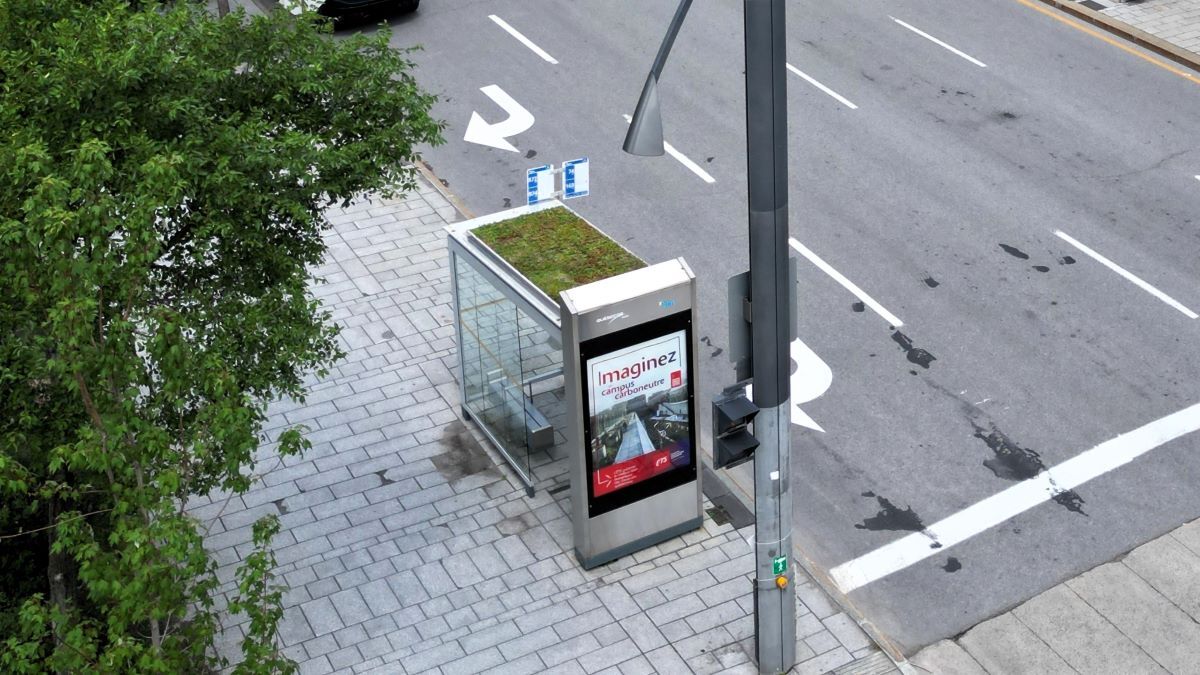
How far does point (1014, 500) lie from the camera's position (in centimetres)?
1300

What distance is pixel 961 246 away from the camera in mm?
17000

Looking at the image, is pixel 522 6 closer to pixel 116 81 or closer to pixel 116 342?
pixel 116 81

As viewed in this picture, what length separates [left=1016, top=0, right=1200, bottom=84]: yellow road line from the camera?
21172 mm

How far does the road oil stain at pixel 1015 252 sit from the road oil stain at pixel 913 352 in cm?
219

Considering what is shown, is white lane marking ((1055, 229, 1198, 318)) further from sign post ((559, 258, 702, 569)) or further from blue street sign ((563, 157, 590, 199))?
sign post ((559, 258, 702, 569))

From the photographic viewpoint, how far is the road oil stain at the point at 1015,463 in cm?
1298

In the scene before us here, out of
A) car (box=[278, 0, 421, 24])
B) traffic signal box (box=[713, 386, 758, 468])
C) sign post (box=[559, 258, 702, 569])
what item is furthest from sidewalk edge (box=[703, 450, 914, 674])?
car (box=[278, 0, 421, 24])

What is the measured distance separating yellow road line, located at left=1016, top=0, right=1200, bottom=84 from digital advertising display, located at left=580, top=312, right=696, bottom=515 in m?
12.5

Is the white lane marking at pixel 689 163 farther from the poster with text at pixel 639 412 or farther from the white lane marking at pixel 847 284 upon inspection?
the poster with text at pixel 639 412

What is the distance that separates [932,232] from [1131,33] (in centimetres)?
724

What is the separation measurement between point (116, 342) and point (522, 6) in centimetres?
1746

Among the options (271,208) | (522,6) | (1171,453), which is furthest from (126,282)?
(522,6)

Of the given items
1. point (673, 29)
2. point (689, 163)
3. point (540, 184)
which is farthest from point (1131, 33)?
point (673, 29)

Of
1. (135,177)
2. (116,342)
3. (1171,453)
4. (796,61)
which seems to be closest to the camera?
(116,342)
